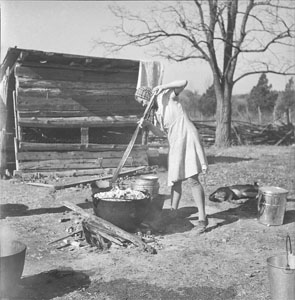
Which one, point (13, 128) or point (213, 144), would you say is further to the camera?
point (213, 144)

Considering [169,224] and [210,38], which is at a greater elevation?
[210,38]

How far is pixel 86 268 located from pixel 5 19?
2.70 m

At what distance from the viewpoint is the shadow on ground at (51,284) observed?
398cm

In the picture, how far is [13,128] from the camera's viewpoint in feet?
40.9

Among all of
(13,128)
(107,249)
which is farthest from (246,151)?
(107,249)

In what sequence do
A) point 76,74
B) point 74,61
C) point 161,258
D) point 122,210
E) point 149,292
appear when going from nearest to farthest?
1. point 149,292
2. point 161,258
3. point 122,210
4. point 74,61
5. point 76,74

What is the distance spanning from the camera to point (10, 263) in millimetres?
3514

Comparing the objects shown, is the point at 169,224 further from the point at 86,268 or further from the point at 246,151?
the point at 246,151

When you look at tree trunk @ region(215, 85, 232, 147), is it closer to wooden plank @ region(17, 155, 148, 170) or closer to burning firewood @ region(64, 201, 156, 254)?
wooden plank @ region(17, 155, 148, 170)

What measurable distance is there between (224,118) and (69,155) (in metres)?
10.2

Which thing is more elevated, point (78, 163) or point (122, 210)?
point (122, 210)

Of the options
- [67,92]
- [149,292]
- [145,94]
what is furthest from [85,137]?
[149,292]

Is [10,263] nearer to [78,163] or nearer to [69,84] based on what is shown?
[78,163]

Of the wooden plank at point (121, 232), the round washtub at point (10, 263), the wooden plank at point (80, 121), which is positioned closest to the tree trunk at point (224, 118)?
the wooden plank at point (80, 121)
